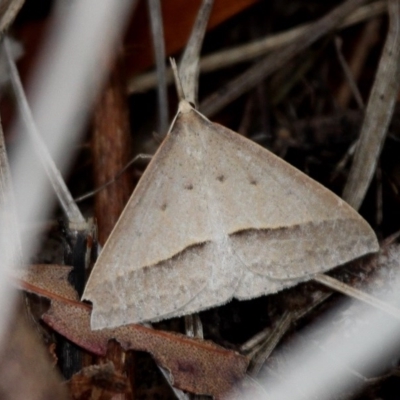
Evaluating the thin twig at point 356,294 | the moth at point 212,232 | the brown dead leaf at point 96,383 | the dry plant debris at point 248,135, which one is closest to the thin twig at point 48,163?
the dry plant debris at point 248,135

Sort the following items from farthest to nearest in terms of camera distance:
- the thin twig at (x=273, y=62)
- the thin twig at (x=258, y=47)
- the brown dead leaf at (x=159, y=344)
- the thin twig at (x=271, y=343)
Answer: the thin twig at (x=258, y=47), the thin twig at (x=273, y=62), the thin twig at (x=271, y=343), the brown dead leaf at (x=159, y=344)

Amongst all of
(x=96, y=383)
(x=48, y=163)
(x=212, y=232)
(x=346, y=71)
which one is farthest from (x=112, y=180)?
(x=346, y=71)

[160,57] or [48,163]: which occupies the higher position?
[160,57]

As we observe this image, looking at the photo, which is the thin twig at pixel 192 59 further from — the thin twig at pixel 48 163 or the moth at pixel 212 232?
the thin twig at pixel 48 163

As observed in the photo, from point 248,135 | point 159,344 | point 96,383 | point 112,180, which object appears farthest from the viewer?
point 248,135

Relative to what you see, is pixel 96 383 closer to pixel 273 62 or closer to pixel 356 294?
pixel 356 294

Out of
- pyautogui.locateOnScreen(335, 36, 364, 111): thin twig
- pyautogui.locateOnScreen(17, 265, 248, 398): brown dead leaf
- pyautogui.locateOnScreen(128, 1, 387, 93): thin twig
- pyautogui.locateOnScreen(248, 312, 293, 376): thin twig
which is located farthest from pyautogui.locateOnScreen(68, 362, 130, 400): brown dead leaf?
pyautogui.locateOnScreen(335, 36, 364, 111): thin twig

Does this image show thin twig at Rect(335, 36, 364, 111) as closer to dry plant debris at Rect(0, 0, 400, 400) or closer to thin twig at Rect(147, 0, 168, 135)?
dry plant debris at Rect(0, 0, 400, 400)
